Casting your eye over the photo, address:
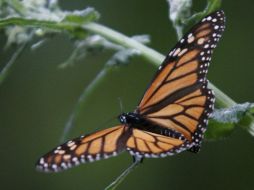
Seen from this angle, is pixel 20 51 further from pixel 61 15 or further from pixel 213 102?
pixel 213 102

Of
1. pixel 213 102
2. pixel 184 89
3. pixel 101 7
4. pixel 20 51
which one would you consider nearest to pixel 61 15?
pixel 20 51

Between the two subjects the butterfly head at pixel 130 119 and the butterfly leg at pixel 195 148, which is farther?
the butterfly head at pixel 130 119

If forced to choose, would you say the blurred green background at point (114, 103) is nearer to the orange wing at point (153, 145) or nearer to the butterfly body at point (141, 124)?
the butterfly body at point (141, 124)

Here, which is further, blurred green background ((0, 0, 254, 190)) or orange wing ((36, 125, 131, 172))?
blurred green background ((0, 0, 254, 190))

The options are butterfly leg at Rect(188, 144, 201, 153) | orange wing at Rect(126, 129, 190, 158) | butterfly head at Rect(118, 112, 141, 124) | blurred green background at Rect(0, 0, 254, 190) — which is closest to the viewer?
orange wing at Rect(126, 129, 190, 158)

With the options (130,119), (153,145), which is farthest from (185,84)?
(153,145)

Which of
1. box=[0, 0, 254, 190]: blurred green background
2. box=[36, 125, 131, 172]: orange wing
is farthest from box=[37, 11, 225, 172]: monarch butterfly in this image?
box=[0, 0, 254, 190]: blurred green background

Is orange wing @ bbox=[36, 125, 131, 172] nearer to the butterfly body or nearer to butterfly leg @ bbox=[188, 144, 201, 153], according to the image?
the butterfly body

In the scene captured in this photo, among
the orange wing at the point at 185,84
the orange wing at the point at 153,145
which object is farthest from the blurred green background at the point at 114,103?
the orange wing at the point at 153,145
